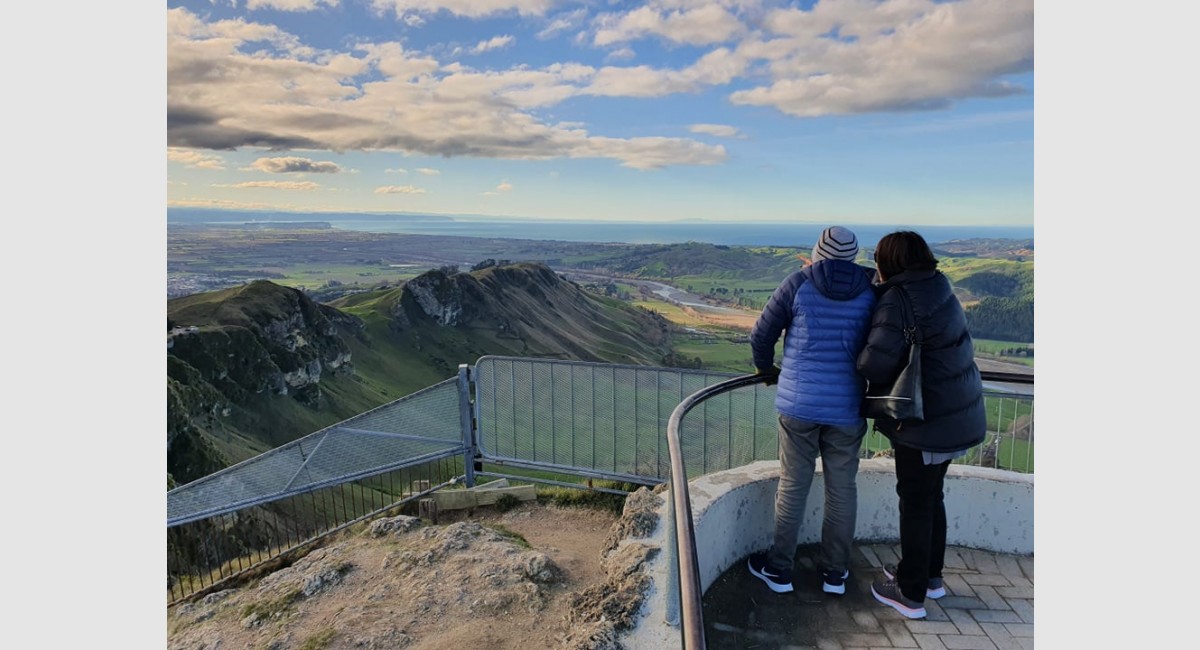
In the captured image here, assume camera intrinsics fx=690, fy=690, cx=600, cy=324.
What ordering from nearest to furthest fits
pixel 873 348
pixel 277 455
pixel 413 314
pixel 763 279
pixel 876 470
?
1. pixel 873 348
2. pixel 876 470
3. pixel 277 455
4. pixel 763 279
5. pixel 413 314

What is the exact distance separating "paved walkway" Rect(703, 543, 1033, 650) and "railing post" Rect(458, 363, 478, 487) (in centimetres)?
364

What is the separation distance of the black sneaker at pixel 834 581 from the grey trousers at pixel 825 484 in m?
0.02

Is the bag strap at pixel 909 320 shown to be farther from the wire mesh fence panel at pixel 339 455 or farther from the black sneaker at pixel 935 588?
the wire mesh fence panel at pixel 339 455

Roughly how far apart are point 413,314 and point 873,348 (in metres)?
75.2

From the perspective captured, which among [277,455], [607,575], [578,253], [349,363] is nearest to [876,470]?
[607,575]

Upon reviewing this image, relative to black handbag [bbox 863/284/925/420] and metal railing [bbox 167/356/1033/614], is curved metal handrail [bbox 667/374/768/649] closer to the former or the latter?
black handbag [bbox 863/284/925/420]

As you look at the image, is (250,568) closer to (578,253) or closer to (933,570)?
(933,570)

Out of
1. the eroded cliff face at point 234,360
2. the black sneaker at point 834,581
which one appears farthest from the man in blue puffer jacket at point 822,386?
the eroded cliff face at point 234,360

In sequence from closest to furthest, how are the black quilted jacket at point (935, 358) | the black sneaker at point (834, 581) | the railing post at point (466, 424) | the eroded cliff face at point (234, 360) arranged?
the black quilted jacket at point (935, 358), the black sneaker at point (834, 581), the railing post at point (466, 424), the eroded cliff face at point (234, 360)

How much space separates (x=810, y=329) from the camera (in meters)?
2.86

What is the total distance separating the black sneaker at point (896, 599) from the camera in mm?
2986

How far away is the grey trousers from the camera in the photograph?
3.01 metres

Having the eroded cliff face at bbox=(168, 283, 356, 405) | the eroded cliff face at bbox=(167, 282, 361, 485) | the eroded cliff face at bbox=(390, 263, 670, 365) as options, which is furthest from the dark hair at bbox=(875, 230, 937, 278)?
the eroded cliff face at bbox=(390, 263, 670, 365)

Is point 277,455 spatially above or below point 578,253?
below
